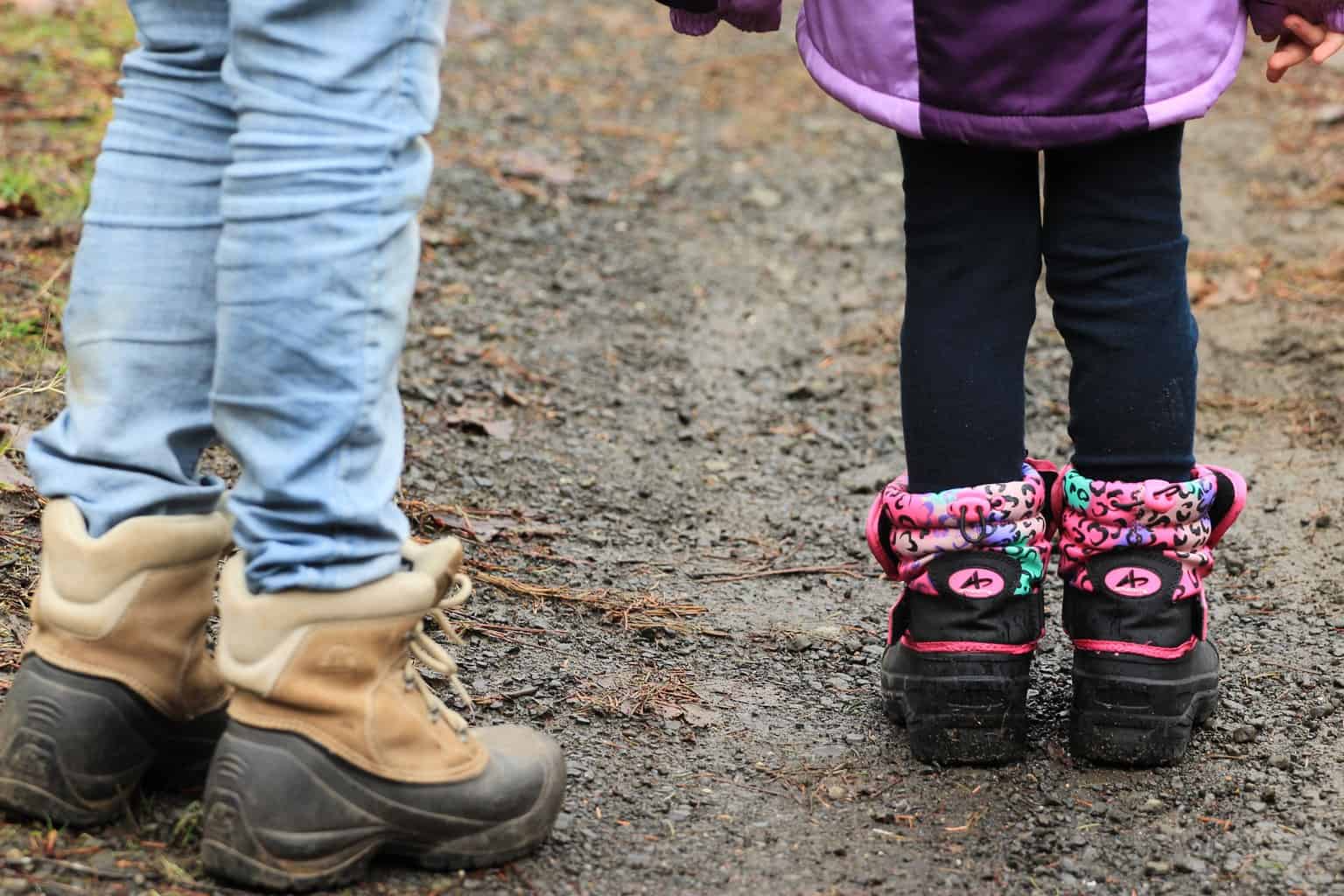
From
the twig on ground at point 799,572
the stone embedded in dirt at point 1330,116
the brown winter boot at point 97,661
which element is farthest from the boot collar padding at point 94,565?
the stone embedded in dirt at point 1330,116

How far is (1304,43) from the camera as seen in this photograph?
174 cm

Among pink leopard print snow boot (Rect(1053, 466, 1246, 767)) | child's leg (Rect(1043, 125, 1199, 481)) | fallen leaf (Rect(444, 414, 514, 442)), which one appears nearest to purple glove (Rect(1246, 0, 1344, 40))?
child's leg (Rect(1043, 125, 1199, 481))

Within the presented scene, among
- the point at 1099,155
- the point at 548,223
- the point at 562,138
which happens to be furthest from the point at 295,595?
the point at 562,138

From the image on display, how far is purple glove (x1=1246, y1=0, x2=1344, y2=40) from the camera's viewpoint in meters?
1.68

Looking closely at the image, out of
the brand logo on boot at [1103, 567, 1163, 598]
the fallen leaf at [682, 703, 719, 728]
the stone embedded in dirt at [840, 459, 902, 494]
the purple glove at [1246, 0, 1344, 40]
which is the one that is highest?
the purple glove at [1246, 0, 1344, 40]

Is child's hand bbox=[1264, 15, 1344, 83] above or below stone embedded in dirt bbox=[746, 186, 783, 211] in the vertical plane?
above

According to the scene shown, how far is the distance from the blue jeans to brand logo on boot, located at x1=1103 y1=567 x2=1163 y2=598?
Result: 870mm

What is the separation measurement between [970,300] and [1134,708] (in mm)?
520

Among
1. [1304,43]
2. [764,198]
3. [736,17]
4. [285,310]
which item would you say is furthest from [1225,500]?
[764,198]

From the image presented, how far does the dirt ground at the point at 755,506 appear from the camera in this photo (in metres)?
1.62

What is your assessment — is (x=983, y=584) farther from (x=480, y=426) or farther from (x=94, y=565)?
(x=480, y=426)

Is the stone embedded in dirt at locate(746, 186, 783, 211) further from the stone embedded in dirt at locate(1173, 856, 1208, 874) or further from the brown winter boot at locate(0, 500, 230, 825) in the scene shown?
the brown winter boot at locate(0, 500, 230, 825)

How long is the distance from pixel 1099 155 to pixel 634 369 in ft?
5.92

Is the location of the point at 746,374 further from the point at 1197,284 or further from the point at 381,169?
the point at 381,169
